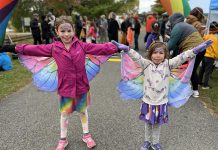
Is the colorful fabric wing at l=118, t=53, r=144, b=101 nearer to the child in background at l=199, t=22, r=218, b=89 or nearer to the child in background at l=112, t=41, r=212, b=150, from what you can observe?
the child in background at l=112, t=41, r=212, b=150

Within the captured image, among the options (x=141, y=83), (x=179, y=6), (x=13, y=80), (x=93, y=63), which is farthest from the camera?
(x=179, y=6)

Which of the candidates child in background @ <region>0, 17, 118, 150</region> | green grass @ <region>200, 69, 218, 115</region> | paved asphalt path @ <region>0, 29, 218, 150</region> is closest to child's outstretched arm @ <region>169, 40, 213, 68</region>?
child in background @ <region>0, 17, 118, 150</region>

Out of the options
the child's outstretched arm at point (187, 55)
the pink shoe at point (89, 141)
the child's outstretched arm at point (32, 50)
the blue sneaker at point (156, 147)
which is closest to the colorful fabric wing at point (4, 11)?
the child's outstretched arm at point (32, 50)

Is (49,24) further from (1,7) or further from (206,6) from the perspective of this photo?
(1,7)

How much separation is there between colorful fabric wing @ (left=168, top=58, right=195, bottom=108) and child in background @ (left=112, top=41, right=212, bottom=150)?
202 millimetres

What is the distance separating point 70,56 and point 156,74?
1062 mm

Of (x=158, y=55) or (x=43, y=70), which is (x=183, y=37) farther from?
(x=43, y=70)

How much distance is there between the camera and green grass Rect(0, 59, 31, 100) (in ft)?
21.6

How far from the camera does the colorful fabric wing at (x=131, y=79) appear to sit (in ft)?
12.1

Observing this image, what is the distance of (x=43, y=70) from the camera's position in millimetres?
3729

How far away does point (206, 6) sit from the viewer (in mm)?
9711

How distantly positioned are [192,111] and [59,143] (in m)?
2.66

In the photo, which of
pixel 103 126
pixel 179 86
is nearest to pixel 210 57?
pixel 179 86

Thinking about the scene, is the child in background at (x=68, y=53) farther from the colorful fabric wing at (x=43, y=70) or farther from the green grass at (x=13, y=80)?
the green grass at (x=13, y=80)
